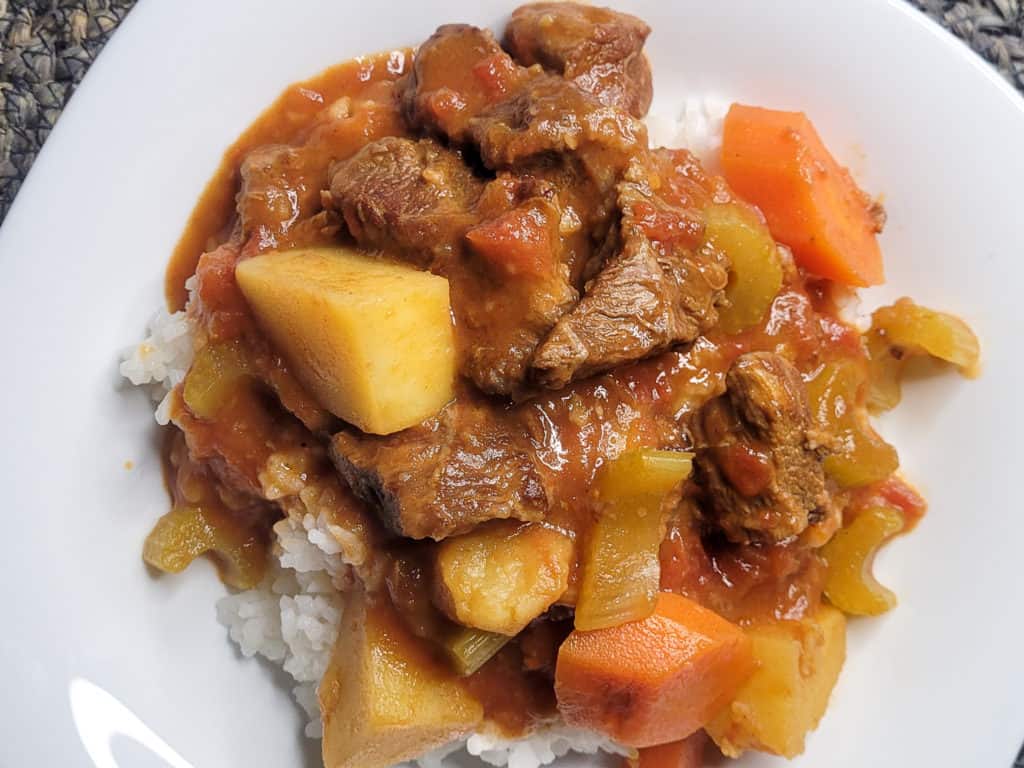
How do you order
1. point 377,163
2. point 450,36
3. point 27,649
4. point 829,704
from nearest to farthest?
point 27,649, point 377,163, point 450,36, point 829,704

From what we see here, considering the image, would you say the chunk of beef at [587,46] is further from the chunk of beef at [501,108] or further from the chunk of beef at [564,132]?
the chunk of beef at [564,132]

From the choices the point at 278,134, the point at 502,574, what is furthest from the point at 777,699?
the point at 278,134

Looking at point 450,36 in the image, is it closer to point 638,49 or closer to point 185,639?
point 638,49

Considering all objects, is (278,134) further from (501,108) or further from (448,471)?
(448,471)

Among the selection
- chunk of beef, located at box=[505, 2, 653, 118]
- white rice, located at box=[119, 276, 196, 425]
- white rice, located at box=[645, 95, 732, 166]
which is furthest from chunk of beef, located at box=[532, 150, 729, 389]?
white rice, located at box=[119, 276, 196, 425]

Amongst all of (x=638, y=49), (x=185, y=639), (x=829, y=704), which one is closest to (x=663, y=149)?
(x=638, y=49)

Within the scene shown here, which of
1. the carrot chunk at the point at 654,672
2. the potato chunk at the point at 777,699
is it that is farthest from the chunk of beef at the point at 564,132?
the potato chunk at the point at 777,699
